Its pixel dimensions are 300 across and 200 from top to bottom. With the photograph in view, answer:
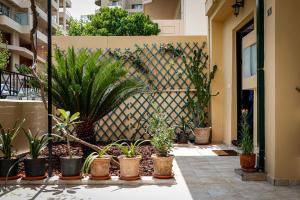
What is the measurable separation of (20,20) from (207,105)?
80.8 feet

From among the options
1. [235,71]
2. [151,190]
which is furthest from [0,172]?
[235,71]

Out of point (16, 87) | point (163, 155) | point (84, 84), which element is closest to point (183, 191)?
point (163, 155)

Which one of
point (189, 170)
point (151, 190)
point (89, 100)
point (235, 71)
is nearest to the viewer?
point (151, 190)

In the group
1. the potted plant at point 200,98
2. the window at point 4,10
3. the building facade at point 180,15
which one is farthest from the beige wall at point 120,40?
the window at point 4,10

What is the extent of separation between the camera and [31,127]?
645cm

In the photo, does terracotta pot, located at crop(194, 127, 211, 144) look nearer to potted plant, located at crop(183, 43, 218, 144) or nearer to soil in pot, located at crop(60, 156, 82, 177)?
potted plant, located at crop(183, 43, 218, 144)

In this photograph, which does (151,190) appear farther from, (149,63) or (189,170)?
(149,63)

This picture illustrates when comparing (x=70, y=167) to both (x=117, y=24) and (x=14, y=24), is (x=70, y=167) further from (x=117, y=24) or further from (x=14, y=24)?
(x=14, y=24)

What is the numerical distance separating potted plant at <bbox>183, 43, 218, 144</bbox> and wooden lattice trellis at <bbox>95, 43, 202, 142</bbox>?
11.8 inches

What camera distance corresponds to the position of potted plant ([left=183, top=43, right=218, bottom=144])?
7.74 m

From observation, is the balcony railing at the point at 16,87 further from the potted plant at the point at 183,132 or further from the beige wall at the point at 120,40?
the potted plant at the point at 183,132

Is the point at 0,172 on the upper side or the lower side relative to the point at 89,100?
lower

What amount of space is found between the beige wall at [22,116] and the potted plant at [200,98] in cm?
320

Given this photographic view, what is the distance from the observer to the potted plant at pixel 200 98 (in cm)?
774
